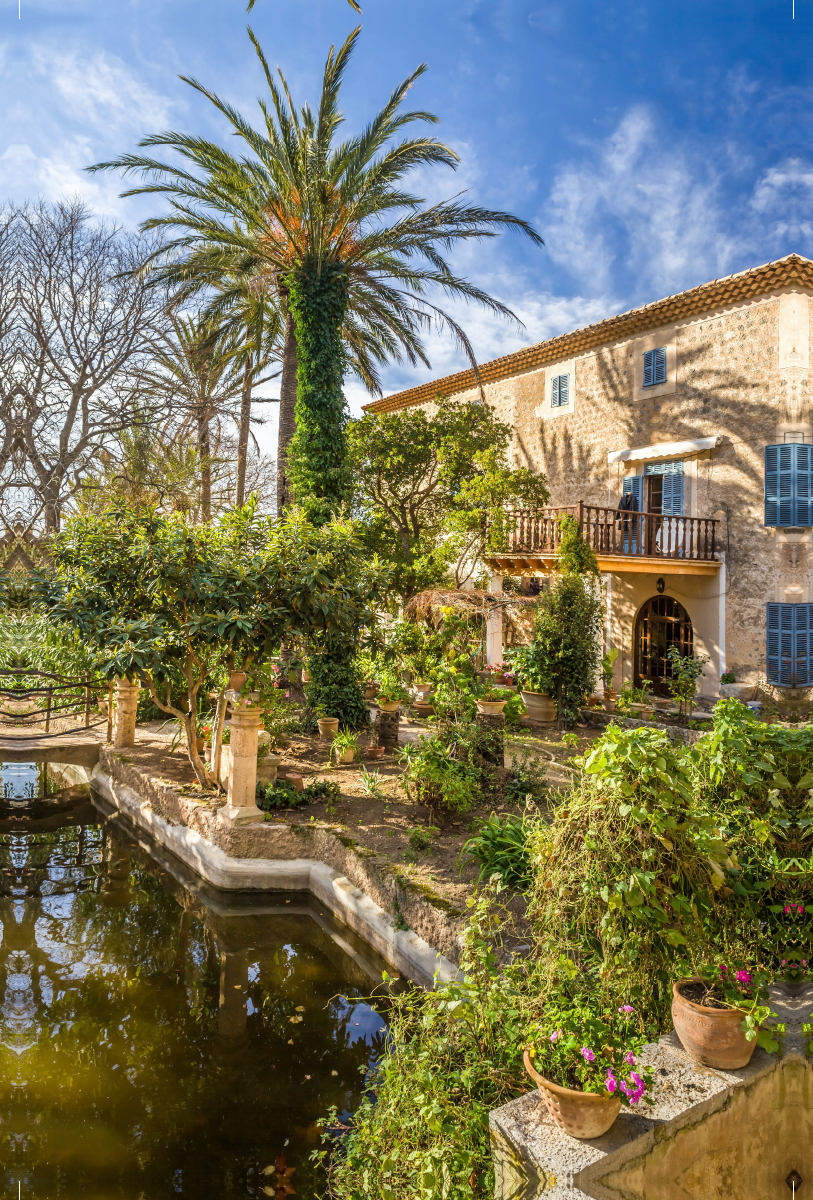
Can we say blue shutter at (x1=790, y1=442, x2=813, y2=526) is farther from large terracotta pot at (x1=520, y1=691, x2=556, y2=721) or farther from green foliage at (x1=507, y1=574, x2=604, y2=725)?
large terracotta pot at (x1=520, y1=691, x2=556, y2=721)

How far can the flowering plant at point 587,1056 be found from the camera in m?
2.37

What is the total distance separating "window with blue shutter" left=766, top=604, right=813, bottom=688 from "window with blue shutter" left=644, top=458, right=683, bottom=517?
2743 millimetres

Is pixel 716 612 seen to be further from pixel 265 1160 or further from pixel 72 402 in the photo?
pixel 72 402

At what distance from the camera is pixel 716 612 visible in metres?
12.9

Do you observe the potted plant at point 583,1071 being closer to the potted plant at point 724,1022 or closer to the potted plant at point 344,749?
the potted plant at point 724,1022

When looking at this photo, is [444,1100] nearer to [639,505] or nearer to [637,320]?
[639,505]

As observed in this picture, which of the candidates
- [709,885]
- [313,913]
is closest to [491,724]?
[313,913]

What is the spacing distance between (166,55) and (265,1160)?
1235 cm

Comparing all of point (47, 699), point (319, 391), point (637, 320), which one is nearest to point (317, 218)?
point (319, 391)

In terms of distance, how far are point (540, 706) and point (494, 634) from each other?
12.9 feet

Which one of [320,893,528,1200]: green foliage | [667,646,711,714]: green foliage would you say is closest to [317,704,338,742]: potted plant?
[667,646,711,714]: green foliage

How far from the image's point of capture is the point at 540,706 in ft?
37.5

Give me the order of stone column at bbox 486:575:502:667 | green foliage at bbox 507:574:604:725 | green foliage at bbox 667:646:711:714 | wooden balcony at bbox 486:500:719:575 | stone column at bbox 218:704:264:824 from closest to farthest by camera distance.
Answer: stone column at bbox 218:704:264:824, green foliage at bbox 507:574:604:725, green foliage at bbox 667:646:711:714, wooden balcony at bbox 486:500:719:575, stone column at bbox 486:575:502:667

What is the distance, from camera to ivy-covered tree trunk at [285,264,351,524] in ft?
36.8
